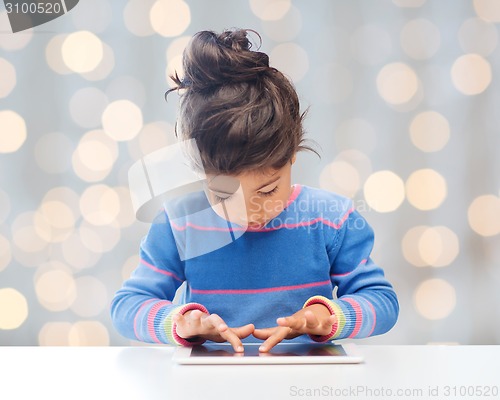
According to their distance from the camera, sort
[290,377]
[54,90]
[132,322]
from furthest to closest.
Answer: [54,90]
[132,322]
[290,377]

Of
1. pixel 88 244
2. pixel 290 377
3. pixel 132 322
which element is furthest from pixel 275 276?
pixel 88 244

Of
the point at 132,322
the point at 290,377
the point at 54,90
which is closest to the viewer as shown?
the point at 290,377

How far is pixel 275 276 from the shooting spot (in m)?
1.04

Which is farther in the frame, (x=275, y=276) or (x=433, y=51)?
(x=433, y=51)

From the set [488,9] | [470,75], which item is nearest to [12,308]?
[470,75]

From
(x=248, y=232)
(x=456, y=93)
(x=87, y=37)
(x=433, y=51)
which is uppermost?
(x=87, y=37)

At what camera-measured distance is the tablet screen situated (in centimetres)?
74

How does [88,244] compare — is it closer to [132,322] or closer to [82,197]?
[82,197]

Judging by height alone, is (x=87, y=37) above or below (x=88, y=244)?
above

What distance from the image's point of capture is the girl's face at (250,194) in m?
0.92

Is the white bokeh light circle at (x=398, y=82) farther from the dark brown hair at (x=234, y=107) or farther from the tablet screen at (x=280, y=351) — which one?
the tablet screen at (x=280, y=351)

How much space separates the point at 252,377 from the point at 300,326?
173 millimetres

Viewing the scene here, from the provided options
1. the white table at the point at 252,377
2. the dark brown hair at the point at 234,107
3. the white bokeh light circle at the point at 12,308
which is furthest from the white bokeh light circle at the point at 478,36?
the white bokeh light circle at the point at 12,308

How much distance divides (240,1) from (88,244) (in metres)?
0.67
